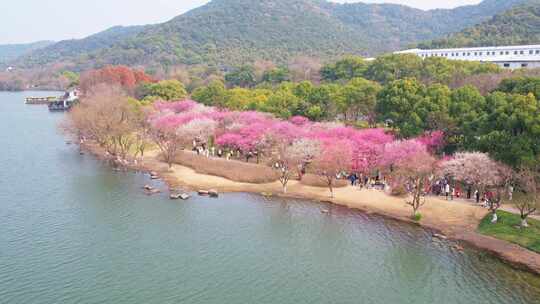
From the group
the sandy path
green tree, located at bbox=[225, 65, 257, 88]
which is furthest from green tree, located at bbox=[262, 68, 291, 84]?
the sandy path

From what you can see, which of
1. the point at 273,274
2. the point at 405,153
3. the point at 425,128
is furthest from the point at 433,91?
the point at 273,274

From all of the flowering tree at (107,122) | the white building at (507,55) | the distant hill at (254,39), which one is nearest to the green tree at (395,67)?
the white building at (507,55)

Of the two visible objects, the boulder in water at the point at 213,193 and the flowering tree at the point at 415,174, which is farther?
the boulder in water at the point at 213,193

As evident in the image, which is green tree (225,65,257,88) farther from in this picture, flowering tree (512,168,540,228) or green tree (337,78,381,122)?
flowering tree (512,168,540,228)

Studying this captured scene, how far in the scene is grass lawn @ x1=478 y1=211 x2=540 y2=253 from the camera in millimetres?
29281

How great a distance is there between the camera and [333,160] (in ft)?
133

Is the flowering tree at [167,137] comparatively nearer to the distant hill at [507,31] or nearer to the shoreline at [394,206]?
the shoreline at [394,206]

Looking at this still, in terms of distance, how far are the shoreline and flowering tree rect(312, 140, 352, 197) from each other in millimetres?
1609

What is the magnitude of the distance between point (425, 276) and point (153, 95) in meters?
70.3

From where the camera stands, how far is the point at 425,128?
4725 centimetres

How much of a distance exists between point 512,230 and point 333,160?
15.2 metres

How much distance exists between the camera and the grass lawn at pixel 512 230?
29281mm

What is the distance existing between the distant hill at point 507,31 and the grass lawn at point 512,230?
230ft

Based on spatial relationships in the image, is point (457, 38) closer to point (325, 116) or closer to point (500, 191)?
point (325, 116)
